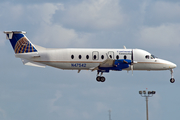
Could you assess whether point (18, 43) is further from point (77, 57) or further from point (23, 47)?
point (77, 57)

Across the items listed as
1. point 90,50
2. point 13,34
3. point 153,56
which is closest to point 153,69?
point 153,56

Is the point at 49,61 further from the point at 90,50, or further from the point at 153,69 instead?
the point at 153,69

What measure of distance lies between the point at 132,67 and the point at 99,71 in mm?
5263

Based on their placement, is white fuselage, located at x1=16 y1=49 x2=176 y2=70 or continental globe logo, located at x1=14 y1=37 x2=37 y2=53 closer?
white fuselage, located at x1=16 y1=49 x2=176 y2=70

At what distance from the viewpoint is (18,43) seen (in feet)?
446

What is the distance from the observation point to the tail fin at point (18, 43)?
445 ft

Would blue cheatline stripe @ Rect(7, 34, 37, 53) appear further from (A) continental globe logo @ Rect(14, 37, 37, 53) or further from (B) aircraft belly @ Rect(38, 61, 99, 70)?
(B) aircraft belly @ Rect(38, 61, 99, 70)

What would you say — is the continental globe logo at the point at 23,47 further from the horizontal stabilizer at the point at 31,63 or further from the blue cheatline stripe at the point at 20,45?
the horizontal stabilizer at the point at 31,63

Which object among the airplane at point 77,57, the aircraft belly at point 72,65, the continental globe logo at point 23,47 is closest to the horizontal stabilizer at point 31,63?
the airplane at point 77,57

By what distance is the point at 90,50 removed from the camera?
135 m

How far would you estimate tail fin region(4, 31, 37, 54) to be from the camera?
445ft

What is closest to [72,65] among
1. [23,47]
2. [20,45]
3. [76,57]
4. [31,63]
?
[76,57]

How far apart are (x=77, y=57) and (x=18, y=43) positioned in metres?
9.48

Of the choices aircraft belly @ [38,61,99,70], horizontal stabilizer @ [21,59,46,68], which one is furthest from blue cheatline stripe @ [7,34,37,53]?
A: aircraft belly @ [38,61,99,70]
